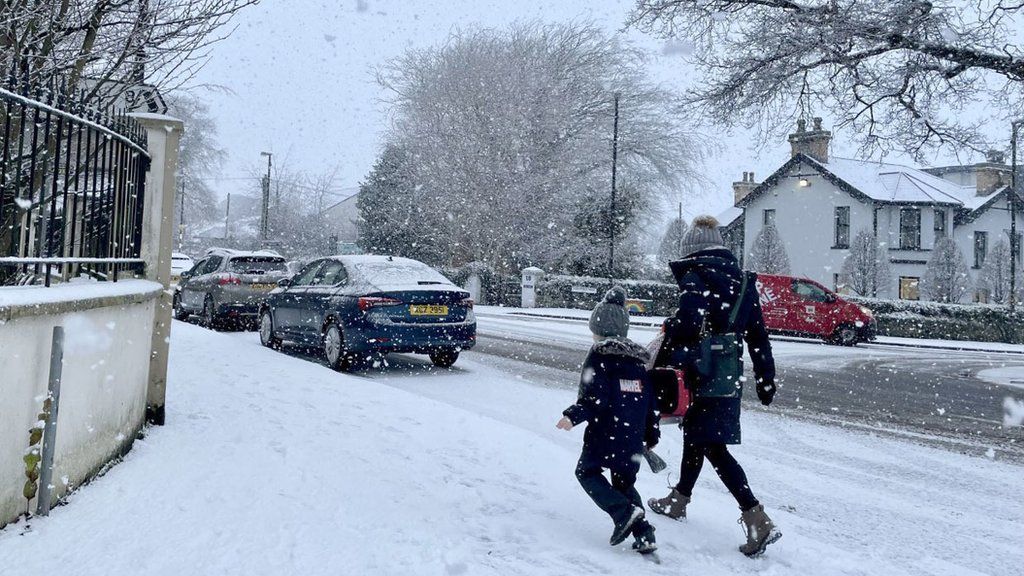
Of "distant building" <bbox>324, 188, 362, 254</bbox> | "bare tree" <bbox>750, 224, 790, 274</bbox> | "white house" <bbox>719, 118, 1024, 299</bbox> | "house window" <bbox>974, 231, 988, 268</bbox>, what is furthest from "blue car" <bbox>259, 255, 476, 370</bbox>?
"distant building" <bbox>324, 188, 362, 254</bbox>

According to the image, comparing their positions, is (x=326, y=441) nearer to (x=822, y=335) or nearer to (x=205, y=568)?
(x=205, y=568)

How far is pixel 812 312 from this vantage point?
2025 centimetres

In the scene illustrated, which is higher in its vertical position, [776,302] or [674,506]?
[776,302]

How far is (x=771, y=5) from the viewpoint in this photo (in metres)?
13.9

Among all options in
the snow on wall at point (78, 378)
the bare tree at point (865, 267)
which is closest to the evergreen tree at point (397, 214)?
the bare tree at point (865, 267)

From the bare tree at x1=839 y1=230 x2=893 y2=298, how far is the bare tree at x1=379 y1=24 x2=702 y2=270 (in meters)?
10.0

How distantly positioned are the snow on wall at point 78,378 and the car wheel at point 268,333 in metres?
7.00

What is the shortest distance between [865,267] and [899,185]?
789cm

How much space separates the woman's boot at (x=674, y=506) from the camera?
4293 mm

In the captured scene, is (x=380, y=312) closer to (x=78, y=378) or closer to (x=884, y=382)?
(x=78, y=378)

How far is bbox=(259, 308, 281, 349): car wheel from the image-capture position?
12.1 metres

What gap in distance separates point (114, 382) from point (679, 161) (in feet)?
124

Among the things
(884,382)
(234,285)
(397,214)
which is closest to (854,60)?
(884,382)

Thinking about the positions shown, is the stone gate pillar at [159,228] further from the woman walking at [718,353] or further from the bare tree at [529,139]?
the bare tree at [529,139]
